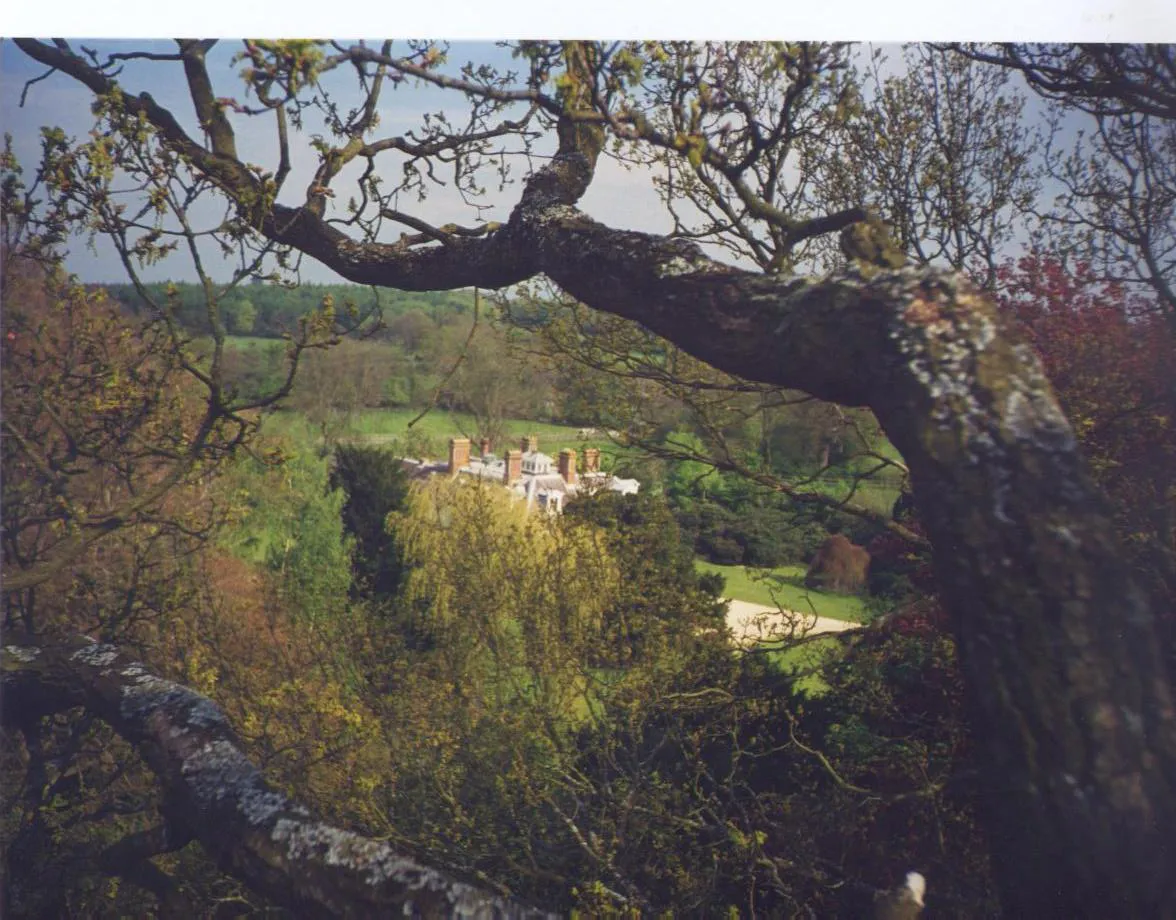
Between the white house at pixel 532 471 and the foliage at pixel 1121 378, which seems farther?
the white house at pixel 532 471

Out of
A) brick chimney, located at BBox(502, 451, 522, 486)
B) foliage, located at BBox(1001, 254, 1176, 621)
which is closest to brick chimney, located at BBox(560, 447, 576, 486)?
brick chimney, located at BBox(502, 451, 522, 486)

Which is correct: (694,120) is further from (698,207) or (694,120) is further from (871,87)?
(871,87)

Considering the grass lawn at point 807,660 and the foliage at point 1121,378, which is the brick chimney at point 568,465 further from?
the foliage at point 1121,378

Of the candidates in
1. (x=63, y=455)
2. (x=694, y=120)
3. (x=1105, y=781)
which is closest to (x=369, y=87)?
(x=694, y=120)

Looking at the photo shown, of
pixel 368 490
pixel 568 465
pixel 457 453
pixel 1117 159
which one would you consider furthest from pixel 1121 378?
pixel 368 490

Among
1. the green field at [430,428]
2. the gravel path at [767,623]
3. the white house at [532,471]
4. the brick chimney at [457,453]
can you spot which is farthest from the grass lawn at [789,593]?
the brick chimney at [457,453]

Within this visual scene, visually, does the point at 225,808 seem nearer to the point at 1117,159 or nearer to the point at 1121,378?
the point at 1121,378

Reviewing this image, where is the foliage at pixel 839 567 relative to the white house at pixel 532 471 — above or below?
below

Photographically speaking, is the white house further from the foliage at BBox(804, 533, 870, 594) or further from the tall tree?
the tall tree
